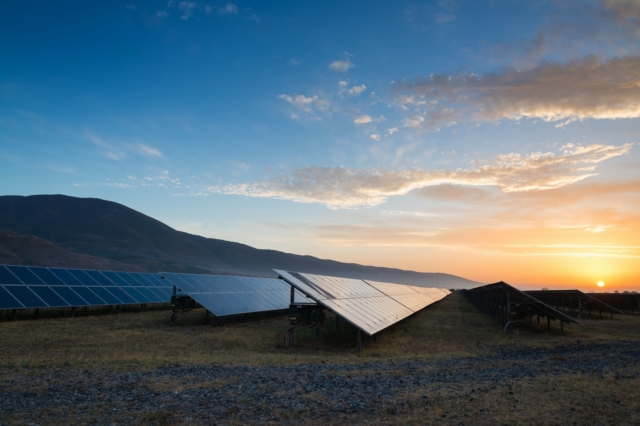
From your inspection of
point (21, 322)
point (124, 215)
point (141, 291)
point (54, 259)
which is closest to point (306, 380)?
point (21, 322)

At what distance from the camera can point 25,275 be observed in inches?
985

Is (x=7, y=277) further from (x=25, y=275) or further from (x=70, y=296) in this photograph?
(x=70, y=296)

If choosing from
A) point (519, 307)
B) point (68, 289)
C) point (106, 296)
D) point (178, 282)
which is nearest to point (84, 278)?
point (106, 296)

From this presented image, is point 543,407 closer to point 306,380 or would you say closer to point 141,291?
point 306,380

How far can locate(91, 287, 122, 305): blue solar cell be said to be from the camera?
89.9ft

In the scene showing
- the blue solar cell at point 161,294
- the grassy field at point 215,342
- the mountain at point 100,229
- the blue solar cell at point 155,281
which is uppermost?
the mountain at point 100,229

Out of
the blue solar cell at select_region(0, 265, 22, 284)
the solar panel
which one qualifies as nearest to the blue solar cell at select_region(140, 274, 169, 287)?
the blue solar cell at select_region(0, 265, 22, 284)

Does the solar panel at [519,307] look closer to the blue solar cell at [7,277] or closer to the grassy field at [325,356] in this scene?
the grassy field at [325,356]

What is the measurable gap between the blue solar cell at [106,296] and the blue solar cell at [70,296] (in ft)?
6.24

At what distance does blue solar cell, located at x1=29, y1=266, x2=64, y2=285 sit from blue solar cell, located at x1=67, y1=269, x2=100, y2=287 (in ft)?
6.22

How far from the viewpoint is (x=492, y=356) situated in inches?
610

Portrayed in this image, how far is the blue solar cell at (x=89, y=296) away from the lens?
1021 inches

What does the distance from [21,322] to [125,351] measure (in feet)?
36.7

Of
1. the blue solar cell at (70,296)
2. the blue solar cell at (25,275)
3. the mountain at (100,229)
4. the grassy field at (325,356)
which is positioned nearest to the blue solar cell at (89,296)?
the blue solar cell at (70,296)
